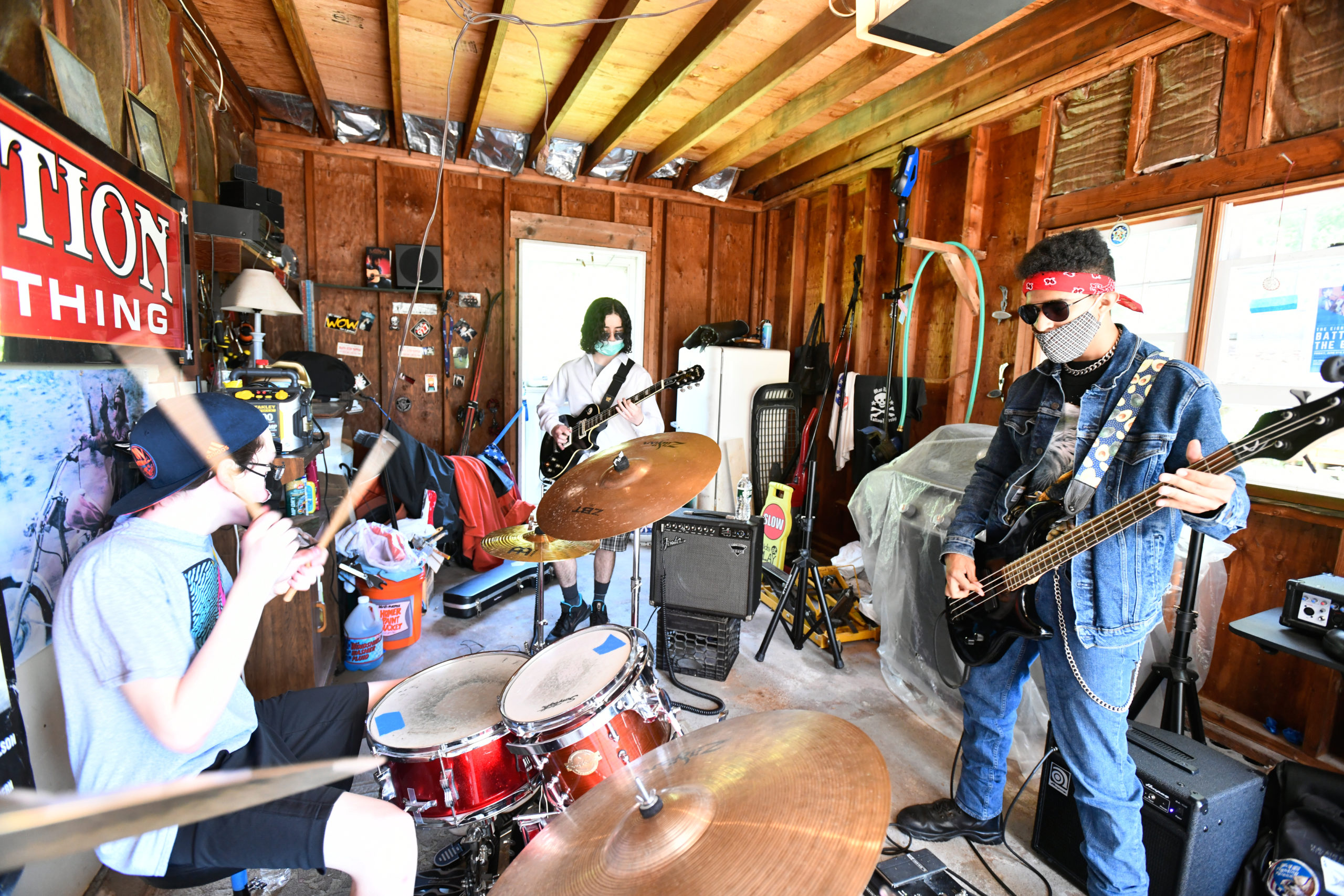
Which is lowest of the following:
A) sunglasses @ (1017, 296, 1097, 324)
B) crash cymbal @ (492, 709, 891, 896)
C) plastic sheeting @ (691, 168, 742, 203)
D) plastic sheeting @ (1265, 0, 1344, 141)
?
crash cymbal @ (492, 709, 891, 896)

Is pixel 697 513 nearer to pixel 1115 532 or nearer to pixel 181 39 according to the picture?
pixel 1115 532

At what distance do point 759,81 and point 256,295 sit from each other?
2.89m

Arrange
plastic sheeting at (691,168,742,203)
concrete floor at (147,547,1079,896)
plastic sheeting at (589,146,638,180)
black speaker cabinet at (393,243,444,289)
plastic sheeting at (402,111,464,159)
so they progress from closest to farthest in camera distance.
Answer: concrete floor at (147,547,1079,896), plastic sheeting at (402,111,464,159), black speaker cabinet at (393,243,444,289), plastic sheeting at (589,146,638,180), plastic sheeting at (691,168,742,203)

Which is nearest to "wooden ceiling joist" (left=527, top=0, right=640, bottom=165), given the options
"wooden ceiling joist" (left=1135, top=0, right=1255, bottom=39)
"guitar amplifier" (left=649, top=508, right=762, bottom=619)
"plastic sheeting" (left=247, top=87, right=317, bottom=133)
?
"plastic sheeting" (left=247, top=87, right=317, bottom=133)

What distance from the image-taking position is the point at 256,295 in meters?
3.21

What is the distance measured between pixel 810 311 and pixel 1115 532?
12.9 feet

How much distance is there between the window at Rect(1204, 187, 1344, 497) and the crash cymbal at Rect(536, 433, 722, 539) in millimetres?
2087

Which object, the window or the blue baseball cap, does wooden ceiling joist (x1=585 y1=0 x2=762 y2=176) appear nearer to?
the window

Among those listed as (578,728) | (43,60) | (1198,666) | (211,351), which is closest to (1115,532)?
(578,728)

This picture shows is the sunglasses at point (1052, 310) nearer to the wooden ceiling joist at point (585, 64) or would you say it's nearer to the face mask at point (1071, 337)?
the face mask at point (1071, 337)

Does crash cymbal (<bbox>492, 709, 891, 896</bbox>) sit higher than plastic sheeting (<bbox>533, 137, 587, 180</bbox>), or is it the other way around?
plastic sheeting (<bbox>533, 137, 587, 180</bbox>)

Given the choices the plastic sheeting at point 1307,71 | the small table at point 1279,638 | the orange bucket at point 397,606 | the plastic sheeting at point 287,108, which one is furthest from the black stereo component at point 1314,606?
the plastic sheeting at point 287,108

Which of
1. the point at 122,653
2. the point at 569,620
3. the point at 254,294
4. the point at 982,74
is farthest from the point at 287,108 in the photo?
the point at 122,653

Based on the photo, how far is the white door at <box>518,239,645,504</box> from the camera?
4.99 meters
